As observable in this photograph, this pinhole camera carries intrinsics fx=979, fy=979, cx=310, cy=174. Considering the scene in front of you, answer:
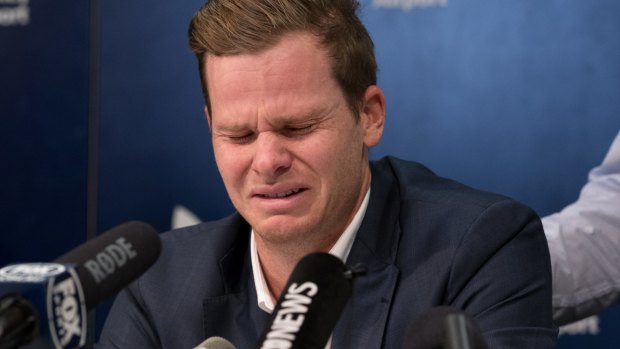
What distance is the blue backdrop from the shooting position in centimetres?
227

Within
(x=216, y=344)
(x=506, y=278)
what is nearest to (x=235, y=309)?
(x=506, y=278)

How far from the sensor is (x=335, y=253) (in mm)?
1743

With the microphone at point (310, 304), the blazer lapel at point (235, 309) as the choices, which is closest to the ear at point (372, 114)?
the blazer lapel at point (235, 309)

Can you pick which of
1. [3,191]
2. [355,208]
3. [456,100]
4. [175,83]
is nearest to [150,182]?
[175,83]

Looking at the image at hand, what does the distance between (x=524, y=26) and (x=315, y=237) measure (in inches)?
35.1

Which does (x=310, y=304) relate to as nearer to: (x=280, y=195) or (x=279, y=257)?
(x=280, y=195)

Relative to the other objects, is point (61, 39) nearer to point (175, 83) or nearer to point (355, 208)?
point (175, 83)

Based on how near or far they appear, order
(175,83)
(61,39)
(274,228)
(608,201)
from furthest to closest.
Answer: (61,39), (175,83), (608,201), (274,228)

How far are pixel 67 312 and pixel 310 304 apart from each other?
0.73 ft

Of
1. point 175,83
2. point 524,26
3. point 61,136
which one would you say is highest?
point 524,26

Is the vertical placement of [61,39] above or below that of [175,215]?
above

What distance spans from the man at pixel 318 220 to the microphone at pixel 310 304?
0.59 m

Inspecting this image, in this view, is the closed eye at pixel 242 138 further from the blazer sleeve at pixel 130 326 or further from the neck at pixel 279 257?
the blazer sleeve at pixel 130 326

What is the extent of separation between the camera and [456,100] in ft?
7.77
